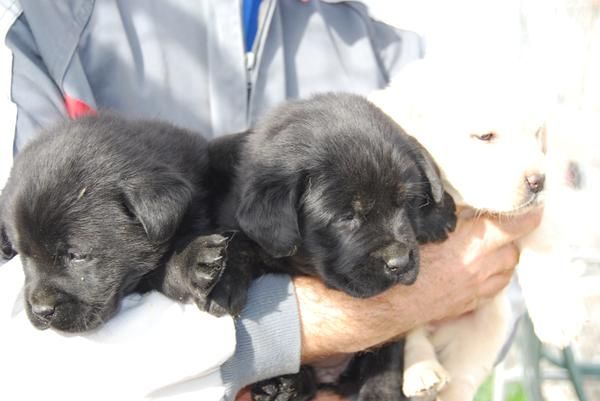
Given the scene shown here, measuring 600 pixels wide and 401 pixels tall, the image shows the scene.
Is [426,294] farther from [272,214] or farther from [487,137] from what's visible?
[272,214]

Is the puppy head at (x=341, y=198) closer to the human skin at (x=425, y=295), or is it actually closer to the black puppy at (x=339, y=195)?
the black puppy at (x=339, y=195)

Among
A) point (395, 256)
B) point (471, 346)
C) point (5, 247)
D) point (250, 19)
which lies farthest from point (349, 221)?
point (250, 19)

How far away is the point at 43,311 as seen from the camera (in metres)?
1.96

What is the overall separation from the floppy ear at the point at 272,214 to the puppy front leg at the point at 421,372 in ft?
2.54

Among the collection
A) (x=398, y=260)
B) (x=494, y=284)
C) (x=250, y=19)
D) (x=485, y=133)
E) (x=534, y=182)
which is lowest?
(x=494, y=284)

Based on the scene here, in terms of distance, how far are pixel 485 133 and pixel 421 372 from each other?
37.8 inches

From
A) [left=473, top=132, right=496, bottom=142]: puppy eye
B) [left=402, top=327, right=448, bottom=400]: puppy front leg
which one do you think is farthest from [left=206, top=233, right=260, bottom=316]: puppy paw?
[left=473, top=132, right=496, bottom=142]: puppy eye

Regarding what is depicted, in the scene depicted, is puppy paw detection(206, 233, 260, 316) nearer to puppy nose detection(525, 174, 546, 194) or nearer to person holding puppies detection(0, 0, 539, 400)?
person holding puppies detection(0, 0, 539, 400)

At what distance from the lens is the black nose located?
195 centimetres

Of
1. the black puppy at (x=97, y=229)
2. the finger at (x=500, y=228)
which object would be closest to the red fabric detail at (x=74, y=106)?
the black puppy at (x=97, y=229)

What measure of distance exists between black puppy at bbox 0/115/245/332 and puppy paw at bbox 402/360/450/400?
0.79m

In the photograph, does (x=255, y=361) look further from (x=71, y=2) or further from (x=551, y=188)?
(x=71, y=2)

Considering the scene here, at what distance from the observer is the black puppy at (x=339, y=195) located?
210 centimetres

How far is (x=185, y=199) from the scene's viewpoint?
2084mm
